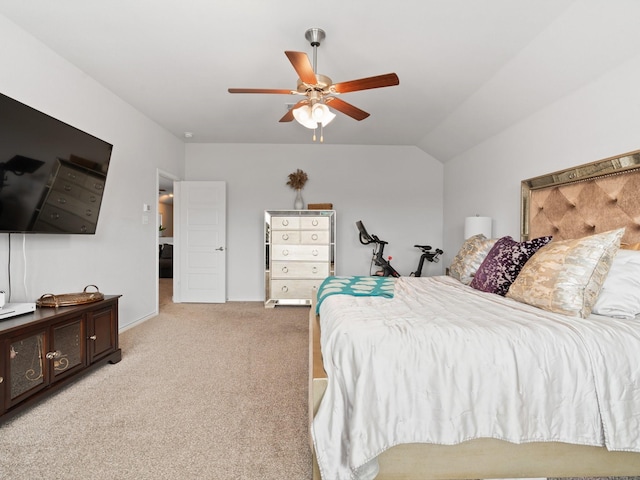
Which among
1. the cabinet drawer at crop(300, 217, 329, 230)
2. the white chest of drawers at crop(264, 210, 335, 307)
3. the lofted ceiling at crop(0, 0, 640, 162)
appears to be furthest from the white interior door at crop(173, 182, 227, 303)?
the lofted ceiling at crop(0, 0, 640, 162)

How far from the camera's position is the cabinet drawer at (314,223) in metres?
4.81

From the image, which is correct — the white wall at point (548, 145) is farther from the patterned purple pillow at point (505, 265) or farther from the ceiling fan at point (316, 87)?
the ceiling fan at point (316, 87)

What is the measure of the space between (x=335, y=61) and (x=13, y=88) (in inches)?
93.4

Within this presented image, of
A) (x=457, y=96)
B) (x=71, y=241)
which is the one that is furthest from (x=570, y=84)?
(x=71, y=241)

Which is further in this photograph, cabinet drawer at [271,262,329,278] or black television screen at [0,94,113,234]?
cabinet drawer at [271,262,329,278]

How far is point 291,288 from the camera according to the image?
4.82m

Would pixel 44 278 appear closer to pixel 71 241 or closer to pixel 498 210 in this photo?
pixel 71 241

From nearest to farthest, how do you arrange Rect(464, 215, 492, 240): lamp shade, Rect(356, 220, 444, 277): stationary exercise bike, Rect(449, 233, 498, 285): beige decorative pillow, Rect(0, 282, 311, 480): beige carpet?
Rect(0, 282, 311, 480): beige carpet
Rect(449, 233, 498, 285): beige decorative pillow
Rect(464, 215, 492, 240): lamp shade
Rect(356, 220, 444, 277): stationary exercise bike

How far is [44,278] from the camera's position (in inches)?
104

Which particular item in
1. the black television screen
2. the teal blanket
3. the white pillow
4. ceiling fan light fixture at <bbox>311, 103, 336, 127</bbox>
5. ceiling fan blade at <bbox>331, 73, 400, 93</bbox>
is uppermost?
ceiling fan blade at <bbox>331, 73, 400, 93</bbox>

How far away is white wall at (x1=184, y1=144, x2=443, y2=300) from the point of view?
5.32 meters

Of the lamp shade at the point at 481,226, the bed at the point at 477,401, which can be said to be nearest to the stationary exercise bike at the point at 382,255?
the lamp shade at the point at 481,226

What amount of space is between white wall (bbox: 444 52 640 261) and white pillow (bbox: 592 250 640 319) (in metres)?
0.88

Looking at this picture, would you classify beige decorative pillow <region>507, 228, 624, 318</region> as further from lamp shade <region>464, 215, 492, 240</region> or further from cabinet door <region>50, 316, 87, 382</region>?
cabinet door <region>50, 316, 87, 382</region>
